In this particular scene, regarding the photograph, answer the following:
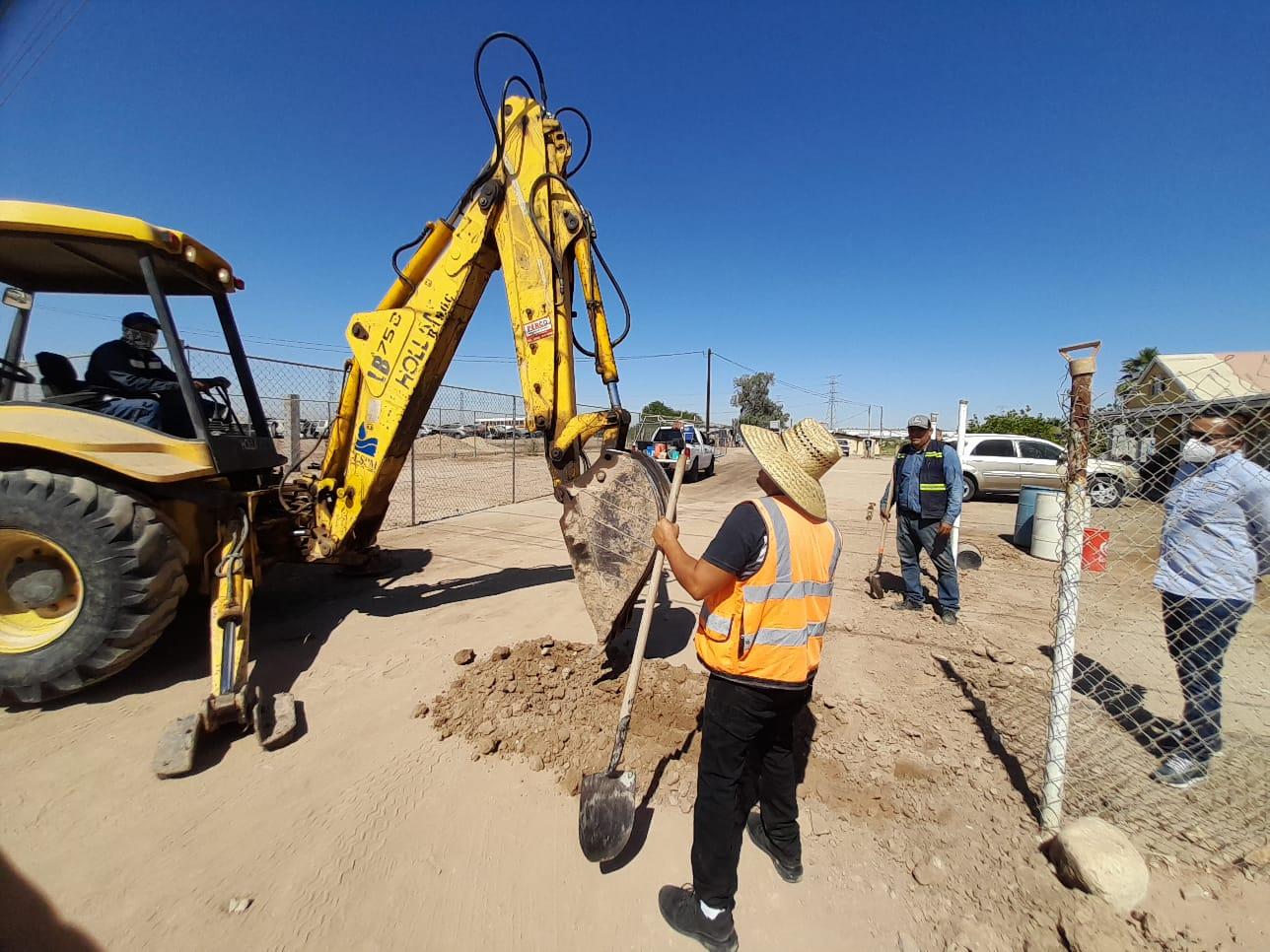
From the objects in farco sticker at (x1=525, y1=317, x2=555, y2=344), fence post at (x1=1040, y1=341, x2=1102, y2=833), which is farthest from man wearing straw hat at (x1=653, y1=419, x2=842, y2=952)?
farco sticker at (x1=525, y1=317, x2=555, y2=344)

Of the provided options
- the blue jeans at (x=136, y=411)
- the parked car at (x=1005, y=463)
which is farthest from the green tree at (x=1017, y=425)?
the blue jeans at (x=136, y=411)

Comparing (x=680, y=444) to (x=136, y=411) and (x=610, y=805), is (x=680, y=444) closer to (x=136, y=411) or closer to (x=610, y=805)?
(x=136, y=411)

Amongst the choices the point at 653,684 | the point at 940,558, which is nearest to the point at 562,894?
the point at 653,684

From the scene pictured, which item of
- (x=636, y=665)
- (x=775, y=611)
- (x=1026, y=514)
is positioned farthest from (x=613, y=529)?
(x=1026, y=514)

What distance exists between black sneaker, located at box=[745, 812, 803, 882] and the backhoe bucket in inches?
46.6

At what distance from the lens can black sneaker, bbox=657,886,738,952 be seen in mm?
1775

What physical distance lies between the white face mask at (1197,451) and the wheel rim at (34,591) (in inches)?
235

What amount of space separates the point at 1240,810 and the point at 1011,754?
856 mm

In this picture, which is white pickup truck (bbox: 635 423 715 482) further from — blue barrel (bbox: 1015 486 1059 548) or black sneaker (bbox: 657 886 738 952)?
black sneaker (bbox: 657 886 738 952)

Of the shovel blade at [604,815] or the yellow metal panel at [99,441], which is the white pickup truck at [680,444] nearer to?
the yellow metal panel at [99,441]

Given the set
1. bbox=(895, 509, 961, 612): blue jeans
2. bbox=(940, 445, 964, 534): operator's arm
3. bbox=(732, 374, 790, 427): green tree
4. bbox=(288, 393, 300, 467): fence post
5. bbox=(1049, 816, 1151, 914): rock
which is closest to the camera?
bbox=(1049, 816, 1151, 914): rock

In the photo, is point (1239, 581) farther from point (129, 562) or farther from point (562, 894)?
point (129, 562)

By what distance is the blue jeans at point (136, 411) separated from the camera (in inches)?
132

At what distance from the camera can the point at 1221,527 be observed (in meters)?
2.44
